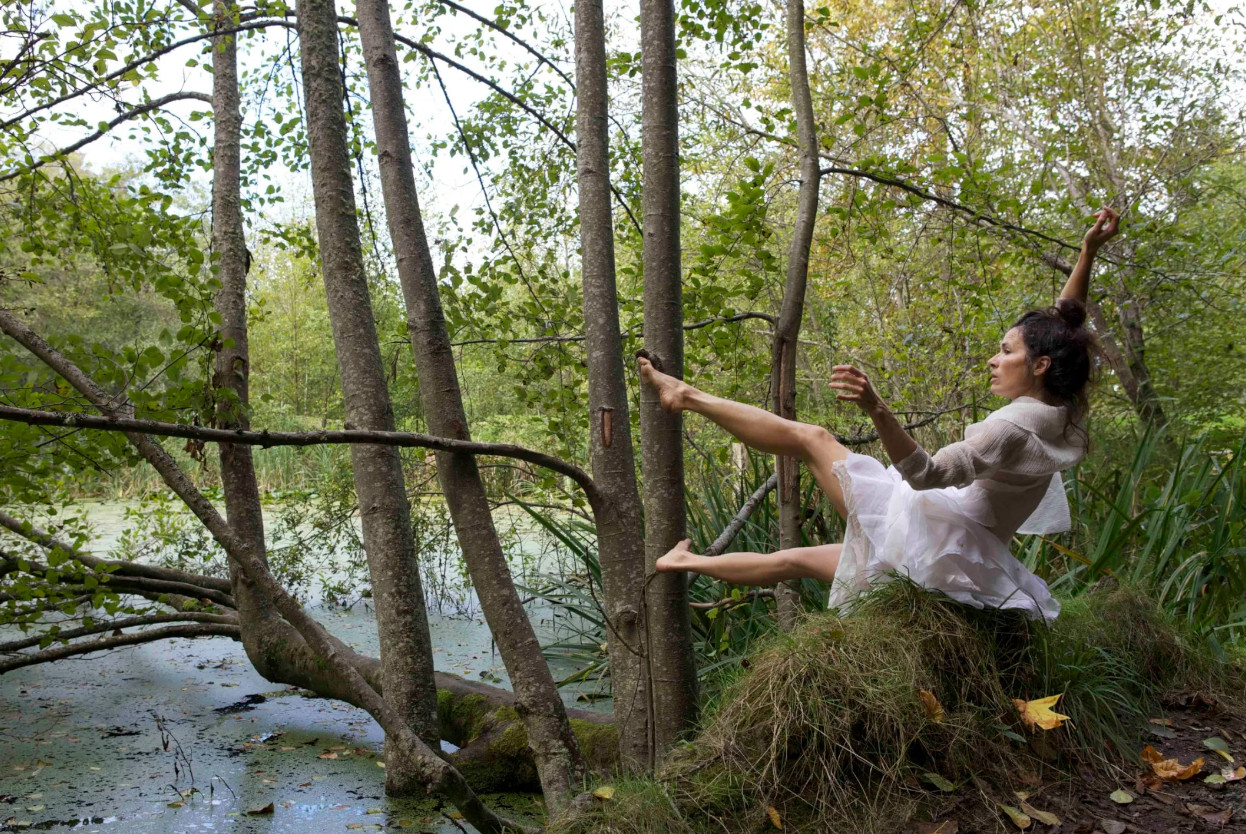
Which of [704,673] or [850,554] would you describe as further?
[704,673]

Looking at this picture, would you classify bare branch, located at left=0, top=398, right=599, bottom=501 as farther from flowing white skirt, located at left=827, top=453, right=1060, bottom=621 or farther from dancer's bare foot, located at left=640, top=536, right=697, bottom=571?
flowing white skirt, located at left=827, top=453, right=1060, bottom=621

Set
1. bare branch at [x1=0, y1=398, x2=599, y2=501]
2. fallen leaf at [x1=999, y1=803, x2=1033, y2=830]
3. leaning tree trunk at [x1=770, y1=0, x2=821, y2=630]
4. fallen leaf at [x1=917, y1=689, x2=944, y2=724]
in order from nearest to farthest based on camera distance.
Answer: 1. bare branch at [x1=0, y1=398, x2=599, y2=501]
2. fallen leaf at [x1=999, y1=803, x2=1033, y2=830]
3. fallen leaf at [x1=917, y1=689, x2=944, y2=724]
4. leaning tree trunk at [x1=770, y1=0, x2=821, y2=630]

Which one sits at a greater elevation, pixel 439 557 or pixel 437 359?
pixel 437 359

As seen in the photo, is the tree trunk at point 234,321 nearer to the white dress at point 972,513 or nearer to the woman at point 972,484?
the woman at point 972,484

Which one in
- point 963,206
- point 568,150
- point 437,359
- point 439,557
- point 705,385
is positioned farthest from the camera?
point 705,385

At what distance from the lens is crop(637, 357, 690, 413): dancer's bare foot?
254cm

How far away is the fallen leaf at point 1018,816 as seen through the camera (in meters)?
2.20

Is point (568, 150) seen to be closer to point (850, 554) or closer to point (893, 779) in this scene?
point (850, 554)

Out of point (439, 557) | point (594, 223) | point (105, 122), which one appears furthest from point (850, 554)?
point (439, 557)

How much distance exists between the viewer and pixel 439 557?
284 inches

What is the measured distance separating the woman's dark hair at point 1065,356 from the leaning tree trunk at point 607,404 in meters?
1.20

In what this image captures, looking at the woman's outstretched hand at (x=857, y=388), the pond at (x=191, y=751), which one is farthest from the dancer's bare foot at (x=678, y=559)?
the pond at (x=191, y=751)

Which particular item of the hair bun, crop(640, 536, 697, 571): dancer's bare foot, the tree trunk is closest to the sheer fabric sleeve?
the hair bun

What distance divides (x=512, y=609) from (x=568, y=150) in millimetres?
2815
